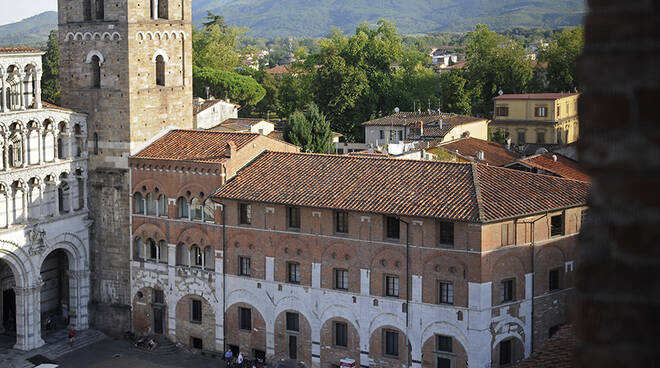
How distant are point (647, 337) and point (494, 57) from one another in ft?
272

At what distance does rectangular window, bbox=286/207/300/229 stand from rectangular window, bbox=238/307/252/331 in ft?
12.7

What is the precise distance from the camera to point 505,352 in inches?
1264

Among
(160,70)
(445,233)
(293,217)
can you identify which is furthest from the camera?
(160,70)

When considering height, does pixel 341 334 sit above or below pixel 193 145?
below

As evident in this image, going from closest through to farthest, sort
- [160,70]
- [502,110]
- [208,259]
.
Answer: [208,259] < [160,70] < [502,110]

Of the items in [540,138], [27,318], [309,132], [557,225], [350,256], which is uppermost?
[309,132]

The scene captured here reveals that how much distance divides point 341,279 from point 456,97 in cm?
4689

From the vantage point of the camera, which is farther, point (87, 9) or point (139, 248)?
point (87, 9)

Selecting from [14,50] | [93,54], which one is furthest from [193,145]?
[14,50]

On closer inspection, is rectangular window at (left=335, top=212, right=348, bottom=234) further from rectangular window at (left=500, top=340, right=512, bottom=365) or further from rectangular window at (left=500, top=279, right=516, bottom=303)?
rectangular window at (left=500, top=340, right=512, bottom=365)

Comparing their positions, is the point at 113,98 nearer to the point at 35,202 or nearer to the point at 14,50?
the point at 14,50

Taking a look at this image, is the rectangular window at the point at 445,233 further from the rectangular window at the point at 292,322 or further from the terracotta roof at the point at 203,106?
the terracotta roof at the point at 203,106

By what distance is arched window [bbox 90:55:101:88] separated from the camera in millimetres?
38934

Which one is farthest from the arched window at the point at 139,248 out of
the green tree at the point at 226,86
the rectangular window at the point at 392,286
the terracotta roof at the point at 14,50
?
the green tree at the point at 226,86
